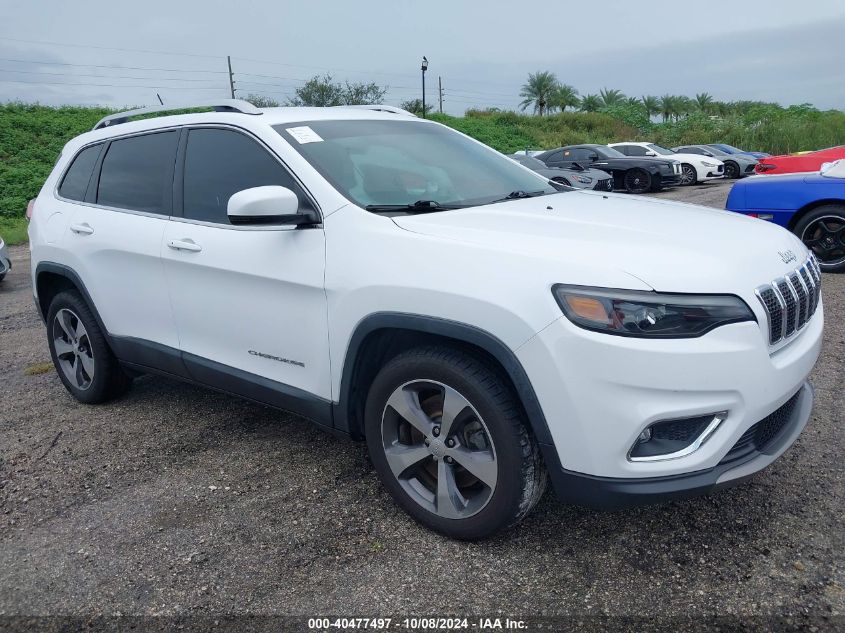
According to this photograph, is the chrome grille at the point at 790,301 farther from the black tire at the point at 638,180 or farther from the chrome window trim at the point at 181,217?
the black tire at the point at 638,180

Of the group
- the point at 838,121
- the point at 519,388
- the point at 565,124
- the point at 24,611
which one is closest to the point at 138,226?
the point at 24,611

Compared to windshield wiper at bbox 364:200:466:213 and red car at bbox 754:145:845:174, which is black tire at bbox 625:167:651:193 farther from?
windshield wiper at bbox 364:200:466:213

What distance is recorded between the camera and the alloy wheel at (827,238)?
7.33 m

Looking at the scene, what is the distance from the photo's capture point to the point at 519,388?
2402 millimetres

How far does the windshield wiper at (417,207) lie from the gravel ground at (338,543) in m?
1.28

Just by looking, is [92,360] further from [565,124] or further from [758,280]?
[565,124]

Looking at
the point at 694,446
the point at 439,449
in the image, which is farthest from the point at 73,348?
the point at 694,446

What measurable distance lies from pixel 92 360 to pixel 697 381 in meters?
3.59

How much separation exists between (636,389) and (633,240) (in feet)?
1.93

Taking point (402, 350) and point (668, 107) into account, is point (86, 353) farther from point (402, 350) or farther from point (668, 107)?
point (668, 107)

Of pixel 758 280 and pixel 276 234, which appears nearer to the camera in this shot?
pixel 758 280

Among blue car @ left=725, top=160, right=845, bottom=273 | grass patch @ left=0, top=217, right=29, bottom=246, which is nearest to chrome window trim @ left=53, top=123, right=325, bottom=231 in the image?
blue car @ left=725, top=160, right=845, bottom=273

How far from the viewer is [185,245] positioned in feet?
11.4

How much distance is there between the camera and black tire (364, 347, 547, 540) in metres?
2.49
